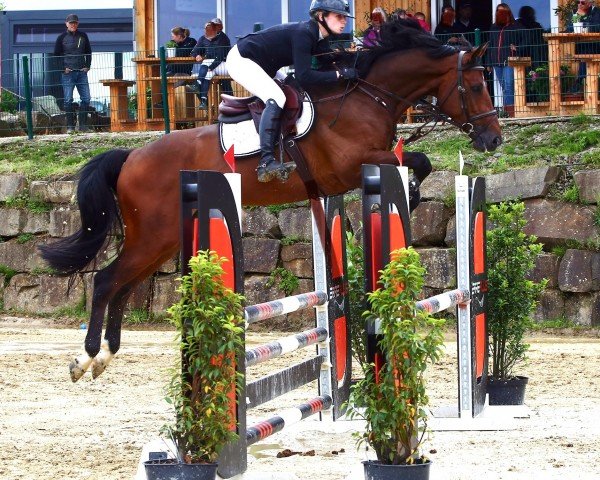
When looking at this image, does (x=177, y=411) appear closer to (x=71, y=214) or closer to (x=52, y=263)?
(x=52, y=263)

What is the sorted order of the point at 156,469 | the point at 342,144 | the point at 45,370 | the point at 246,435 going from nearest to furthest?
the point at 156,469
the point at 246,435
the point at 342,144
the point at 45,370

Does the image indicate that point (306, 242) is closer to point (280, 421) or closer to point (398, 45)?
point (398, 45)

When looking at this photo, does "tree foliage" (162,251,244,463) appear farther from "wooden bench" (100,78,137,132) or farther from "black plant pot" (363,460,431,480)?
"wooden bench" (100,78,137,132)

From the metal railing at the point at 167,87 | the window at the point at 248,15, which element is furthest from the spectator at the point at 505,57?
the window at the point at 248,15

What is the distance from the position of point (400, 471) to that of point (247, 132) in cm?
314

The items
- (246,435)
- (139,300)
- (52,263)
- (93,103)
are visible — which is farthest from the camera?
(93,103)

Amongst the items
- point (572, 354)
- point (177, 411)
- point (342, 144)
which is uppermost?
point (342, 144)

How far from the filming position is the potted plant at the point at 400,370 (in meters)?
4.48

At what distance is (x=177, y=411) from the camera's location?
163 inches

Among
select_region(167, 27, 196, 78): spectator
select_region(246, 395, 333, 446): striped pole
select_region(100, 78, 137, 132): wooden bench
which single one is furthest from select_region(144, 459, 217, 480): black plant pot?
select_region(100, 78, 137, 132): wooden bench

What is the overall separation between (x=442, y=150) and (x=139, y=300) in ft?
11.1

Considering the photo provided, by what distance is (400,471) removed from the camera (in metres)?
4.50

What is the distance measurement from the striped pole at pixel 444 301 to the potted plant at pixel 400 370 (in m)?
0.83

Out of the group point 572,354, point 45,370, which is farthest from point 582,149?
point 45,370
